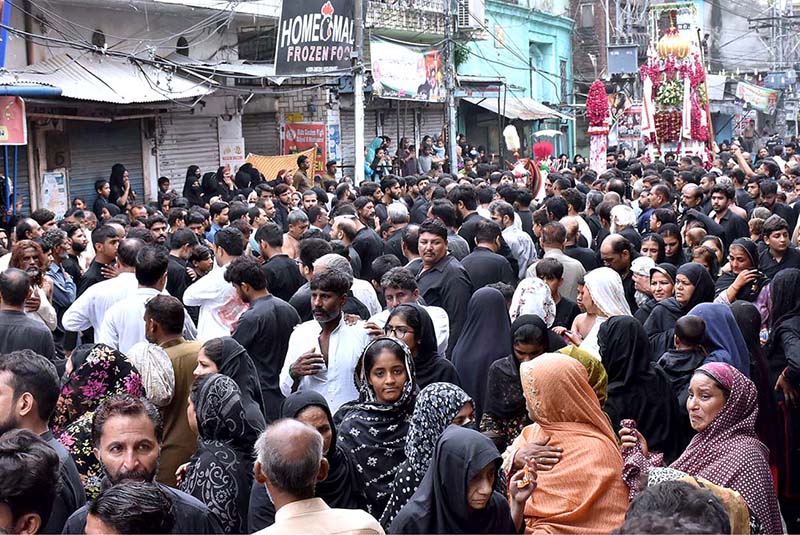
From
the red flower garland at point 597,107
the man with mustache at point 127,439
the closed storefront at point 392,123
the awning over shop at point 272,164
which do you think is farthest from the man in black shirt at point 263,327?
the closed storefront at point 392,123

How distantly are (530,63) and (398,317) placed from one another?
3238 cm

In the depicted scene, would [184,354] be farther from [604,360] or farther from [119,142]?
[119,142]

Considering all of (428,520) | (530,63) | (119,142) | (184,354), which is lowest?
(428,520)

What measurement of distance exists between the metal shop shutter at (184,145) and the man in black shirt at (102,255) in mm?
11477

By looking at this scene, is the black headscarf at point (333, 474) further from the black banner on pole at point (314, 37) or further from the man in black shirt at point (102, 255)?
the black banner on pole at point (314, 37)

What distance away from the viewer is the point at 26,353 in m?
4.64

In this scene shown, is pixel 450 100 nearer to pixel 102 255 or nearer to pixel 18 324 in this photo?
pixel 102 255

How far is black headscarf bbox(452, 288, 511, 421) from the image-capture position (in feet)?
22.4

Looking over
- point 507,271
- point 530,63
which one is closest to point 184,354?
point 507,271

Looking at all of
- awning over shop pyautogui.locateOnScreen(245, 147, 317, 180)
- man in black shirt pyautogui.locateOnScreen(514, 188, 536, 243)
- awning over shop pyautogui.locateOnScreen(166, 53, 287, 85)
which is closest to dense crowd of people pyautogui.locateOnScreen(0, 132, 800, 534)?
man in black shirt pyautogui.locateOnScreen(514, 188, 536, 243)

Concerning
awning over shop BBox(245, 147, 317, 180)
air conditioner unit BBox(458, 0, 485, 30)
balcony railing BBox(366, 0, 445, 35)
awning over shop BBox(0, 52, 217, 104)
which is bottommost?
awning over shop BBox(245, 147, 317, 180)

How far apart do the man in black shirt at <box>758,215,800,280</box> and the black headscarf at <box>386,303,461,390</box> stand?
3781 millimetres

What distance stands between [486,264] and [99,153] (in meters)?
10.8

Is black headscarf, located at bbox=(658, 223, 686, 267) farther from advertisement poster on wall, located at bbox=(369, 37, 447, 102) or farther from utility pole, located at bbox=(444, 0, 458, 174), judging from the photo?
utility pole, located at bbox=(444, 0, 458, 174)
